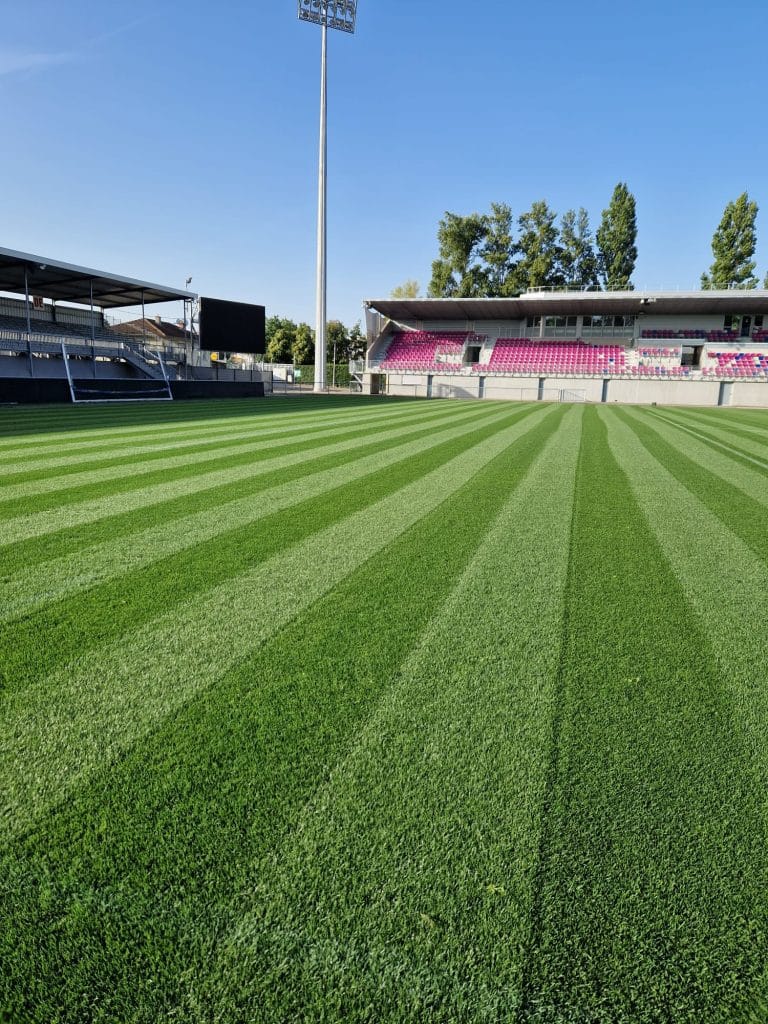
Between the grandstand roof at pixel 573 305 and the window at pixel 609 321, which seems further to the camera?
the window at pixel 609 321

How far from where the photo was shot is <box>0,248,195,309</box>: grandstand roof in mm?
21562

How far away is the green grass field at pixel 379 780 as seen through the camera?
1161mm

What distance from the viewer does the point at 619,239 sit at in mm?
52250

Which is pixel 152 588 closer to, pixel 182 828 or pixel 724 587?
pixel 182 828

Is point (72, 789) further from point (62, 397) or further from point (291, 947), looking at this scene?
point (62, 397)

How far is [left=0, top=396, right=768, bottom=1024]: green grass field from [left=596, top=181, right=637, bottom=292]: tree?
2206 inches

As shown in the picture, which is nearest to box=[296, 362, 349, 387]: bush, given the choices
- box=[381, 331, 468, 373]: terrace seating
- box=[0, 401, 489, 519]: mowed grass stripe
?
box=[381, 331, 468, 373]: terrace seating

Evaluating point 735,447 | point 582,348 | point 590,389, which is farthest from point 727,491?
point 582,348

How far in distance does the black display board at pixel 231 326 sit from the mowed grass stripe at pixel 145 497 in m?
21.3

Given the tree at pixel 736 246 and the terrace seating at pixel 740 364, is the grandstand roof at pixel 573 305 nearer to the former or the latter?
the terrace seating at pixel 740 364

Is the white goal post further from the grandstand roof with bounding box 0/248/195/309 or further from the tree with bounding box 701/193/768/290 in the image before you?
the tree with bounding box 701/193/768/290

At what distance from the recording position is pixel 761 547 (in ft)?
14.3

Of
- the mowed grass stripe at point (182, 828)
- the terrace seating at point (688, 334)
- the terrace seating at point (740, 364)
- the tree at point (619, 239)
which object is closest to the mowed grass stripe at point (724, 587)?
the mowed grass stripe at point (182, 828)

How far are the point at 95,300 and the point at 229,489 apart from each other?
1268 inches
